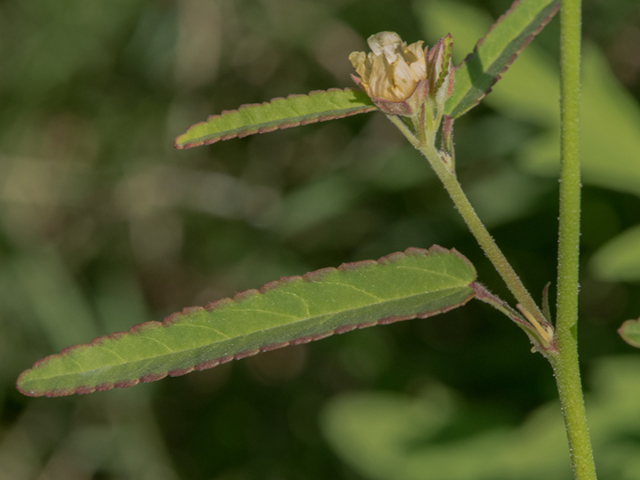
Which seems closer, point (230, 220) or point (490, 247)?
point (490, 247)

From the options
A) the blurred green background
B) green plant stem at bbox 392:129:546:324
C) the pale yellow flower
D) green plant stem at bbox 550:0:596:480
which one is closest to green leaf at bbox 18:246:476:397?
green plant stem at bbox 392:129:546:324

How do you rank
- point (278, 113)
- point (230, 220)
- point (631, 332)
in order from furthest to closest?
point (230, 220)
point (278, 113)
point (631, 332)

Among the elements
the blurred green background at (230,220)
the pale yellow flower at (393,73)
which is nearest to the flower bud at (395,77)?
the pale yellow flower at (393,73)

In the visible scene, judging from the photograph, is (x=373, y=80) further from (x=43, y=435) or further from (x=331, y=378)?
(x=43, y=435)

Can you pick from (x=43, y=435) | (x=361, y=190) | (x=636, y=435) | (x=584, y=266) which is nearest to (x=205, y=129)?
(x=636, y=435)

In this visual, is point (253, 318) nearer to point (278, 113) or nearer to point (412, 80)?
point (278, 113)

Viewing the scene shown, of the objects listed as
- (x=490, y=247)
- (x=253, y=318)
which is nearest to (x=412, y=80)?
(x=490, y=247)

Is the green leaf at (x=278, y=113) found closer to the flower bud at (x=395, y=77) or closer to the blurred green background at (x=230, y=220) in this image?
the flower bud at (x=395, y=77)

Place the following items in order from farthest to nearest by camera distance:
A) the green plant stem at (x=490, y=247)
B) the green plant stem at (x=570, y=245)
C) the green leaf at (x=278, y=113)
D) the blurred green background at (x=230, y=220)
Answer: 1. the blurred green background at (x=230, y=220)
2. the green leaf at (x=278, y=113)
3. the green plant stem at (x=490, y=247)
4. the green plant stem at (x=570, y=245)
